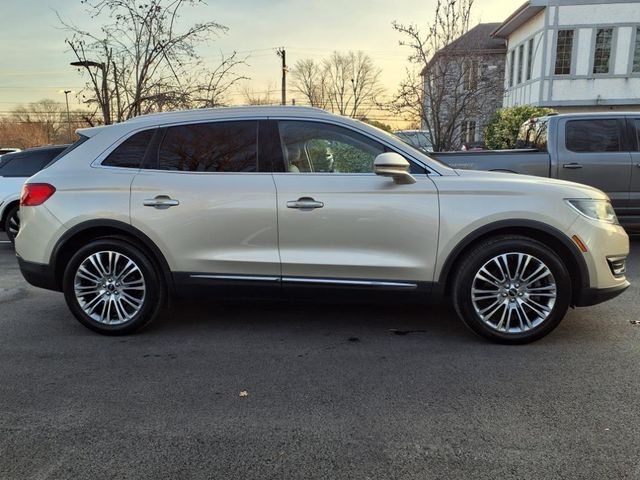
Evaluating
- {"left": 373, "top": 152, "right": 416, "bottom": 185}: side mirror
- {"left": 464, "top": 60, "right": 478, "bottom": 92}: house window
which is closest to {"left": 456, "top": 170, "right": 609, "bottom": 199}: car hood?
{"left": 373, "top": 152, "right": 416, "bottom": 185}: side mirror

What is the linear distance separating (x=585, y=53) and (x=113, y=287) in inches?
985

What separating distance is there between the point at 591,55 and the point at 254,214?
80.3ft

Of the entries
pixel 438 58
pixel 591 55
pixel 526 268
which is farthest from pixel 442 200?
pixel 591 55

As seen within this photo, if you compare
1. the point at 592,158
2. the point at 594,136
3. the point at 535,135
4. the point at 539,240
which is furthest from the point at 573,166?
the point at 539,240

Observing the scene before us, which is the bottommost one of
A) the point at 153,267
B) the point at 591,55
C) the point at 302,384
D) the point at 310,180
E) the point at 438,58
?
the point at 302,384

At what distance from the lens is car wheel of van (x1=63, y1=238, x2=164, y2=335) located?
428cm

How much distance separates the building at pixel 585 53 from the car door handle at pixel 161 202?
77.4ft

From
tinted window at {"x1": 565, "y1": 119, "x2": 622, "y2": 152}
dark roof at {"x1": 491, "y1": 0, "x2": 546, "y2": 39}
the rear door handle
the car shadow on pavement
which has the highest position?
dark roof at {"x1": 491, "y1": 0, "x2": 546, "y2": 39}

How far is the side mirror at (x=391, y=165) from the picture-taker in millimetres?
3814

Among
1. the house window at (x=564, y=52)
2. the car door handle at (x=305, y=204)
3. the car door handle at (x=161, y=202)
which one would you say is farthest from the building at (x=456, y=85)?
the house window at (x=564, y=52)

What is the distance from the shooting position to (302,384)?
345 centimetres

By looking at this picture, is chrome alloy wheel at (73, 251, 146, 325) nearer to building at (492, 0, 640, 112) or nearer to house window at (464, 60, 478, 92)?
house window at (464, 60, 478, 92)

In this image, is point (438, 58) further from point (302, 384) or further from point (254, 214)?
point (302, 384)

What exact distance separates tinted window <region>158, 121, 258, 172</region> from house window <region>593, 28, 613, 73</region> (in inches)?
955
